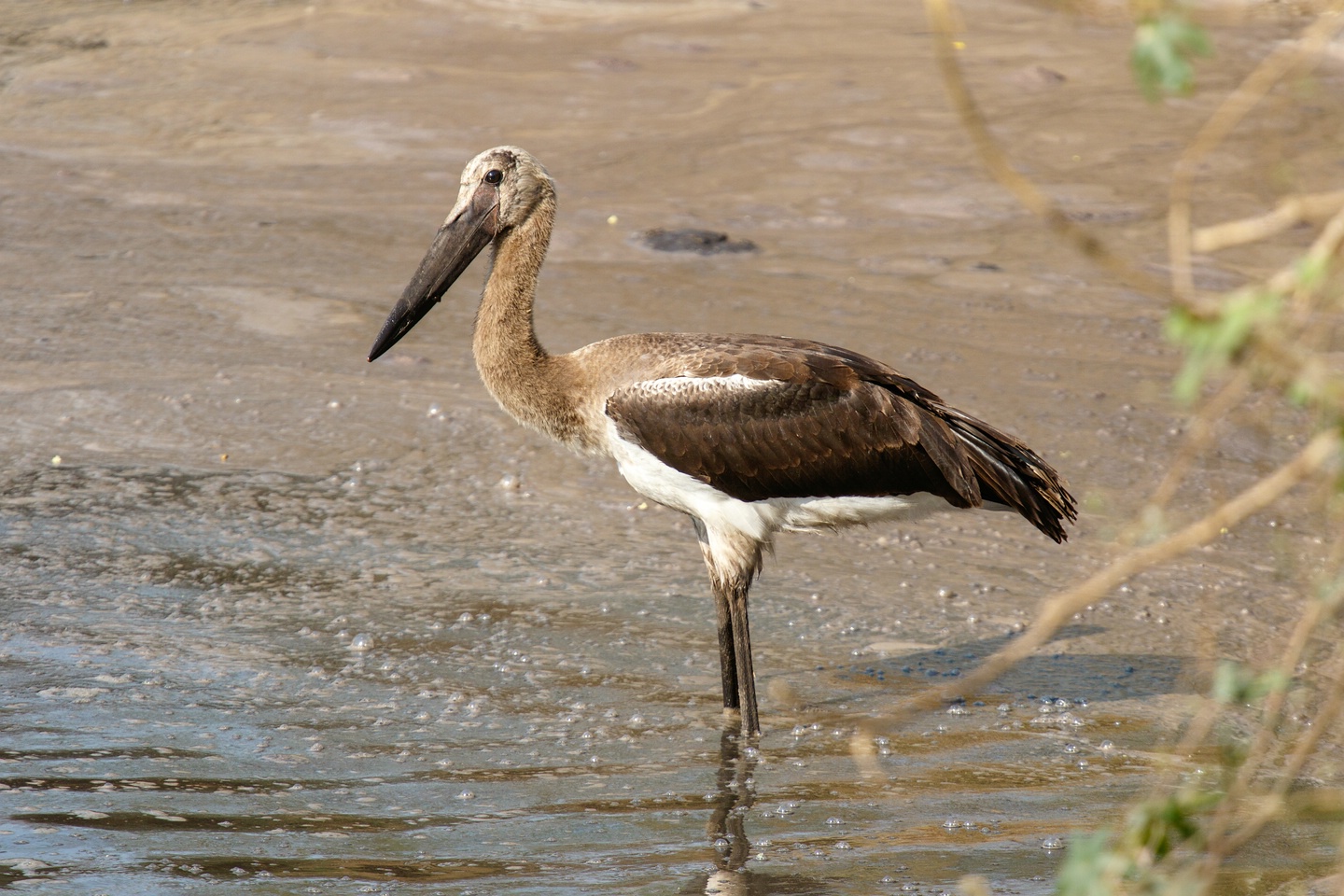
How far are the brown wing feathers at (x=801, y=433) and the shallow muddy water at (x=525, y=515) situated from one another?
2.39 feet

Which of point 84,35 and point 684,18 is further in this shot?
point 684,18

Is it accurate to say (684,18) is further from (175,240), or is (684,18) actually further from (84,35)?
(175,240)

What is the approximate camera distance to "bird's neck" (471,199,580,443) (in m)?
5.12

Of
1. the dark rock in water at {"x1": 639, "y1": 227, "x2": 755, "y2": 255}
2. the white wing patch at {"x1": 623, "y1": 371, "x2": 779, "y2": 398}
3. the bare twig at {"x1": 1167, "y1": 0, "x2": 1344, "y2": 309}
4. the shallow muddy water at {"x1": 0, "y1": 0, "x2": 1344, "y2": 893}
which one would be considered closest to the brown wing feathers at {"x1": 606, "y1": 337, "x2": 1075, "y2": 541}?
the white wing patch at {"x1": 623, "y1": 371, "x2": 779, "y2": 398}

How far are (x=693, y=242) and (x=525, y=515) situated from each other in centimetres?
399

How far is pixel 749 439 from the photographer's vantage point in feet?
16.3

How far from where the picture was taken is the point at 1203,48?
1.48m

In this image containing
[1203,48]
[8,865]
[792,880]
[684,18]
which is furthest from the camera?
[684,18]

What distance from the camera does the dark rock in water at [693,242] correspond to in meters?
9.91

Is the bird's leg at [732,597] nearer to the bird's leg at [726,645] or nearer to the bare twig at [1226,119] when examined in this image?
the bird's leg at [726,645]

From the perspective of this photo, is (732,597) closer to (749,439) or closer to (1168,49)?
(749,439)

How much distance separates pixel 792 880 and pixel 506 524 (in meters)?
2.76

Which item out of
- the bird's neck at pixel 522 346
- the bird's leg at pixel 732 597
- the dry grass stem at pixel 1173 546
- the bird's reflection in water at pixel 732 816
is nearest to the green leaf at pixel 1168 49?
the dry grass stem at pixel 1173 546

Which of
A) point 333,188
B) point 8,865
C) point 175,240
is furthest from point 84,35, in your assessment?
point 8,865
